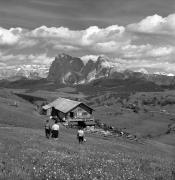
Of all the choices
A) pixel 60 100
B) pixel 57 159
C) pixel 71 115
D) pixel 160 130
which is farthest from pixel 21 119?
pixel 160 130

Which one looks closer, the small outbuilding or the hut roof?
the small outbuilding

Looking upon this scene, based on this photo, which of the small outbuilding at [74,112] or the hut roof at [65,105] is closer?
the small outbuilding at [74,112]

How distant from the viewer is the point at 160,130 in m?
166

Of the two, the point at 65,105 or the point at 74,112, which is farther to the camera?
the point at 65,105

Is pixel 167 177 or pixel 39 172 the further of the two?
pixel 167 177

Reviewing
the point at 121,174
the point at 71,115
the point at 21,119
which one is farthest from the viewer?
the point at 71,115

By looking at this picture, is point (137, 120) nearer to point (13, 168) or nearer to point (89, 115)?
point (89, 115)

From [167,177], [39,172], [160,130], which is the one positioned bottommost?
[160,130]

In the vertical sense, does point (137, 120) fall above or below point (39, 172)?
below

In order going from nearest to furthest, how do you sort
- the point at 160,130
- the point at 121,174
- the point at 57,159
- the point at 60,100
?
the point at 121,174, the point at 57,159, the point at 60,100, the point at 160,130

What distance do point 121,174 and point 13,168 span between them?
192 inches

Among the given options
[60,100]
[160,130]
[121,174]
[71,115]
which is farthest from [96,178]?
[160,130]

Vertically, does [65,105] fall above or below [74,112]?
above

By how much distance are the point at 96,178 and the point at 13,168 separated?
11.5 ft
